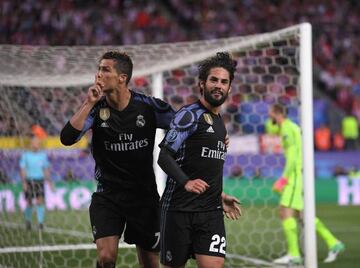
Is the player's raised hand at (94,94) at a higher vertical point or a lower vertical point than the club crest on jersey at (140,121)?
higher

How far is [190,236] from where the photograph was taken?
18.3ft

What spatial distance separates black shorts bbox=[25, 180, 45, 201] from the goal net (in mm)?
343

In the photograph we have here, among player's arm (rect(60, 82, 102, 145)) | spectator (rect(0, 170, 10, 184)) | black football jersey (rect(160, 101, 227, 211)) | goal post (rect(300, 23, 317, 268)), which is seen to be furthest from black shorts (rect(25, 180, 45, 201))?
black football jersey (rect(160, 101, 227, 211))

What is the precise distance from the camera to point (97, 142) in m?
5.95

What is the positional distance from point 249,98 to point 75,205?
14.5 ft

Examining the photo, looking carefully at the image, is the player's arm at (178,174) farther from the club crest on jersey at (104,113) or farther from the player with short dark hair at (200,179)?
the club crest on jersey at (104,113)

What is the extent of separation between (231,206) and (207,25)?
72.2ft

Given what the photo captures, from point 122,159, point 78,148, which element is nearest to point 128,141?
point 122,159

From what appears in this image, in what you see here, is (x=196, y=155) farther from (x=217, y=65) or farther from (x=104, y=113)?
(x=104, y=113)

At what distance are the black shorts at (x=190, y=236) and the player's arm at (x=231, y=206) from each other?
173 millimetres

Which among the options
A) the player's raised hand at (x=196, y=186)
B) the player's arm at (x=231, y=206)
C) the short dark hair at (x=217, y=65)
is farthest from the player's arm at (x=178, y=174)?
the short dark hair at (x=217, y=65)

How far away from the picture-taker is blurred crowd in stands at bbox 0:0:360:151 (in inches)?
974

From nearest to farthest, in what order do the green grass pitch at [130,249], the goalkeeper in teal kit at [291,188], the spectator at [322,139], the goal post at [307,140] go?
1. the goal post at [307,140]
2. the green grass pitch at [130,249]
3. the goalkeeper in teal kit at [291,188]
4. the spectator at [322,139]

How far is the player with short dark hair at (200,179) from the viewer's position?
5.50 meters
